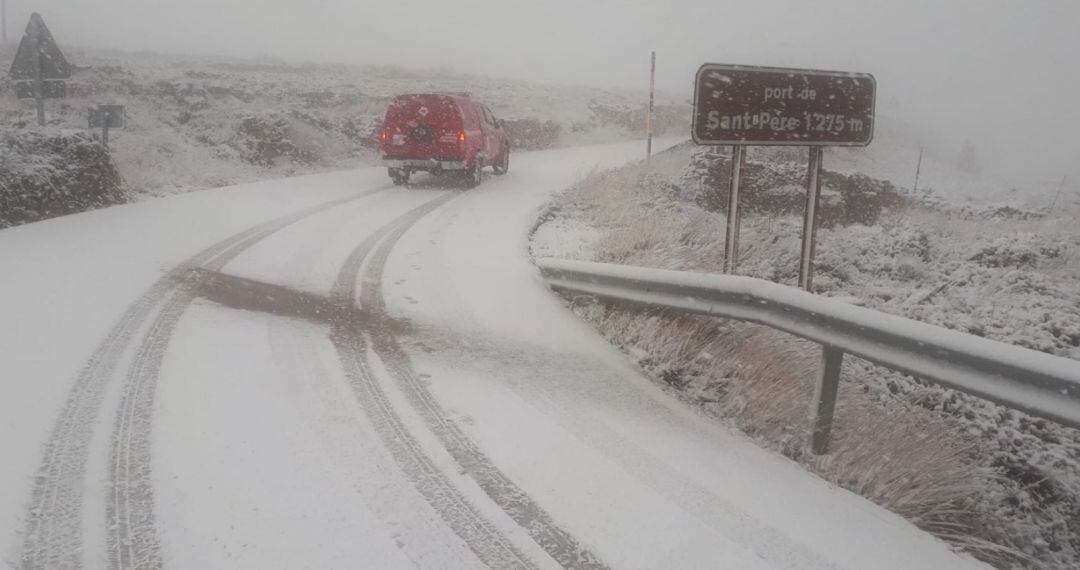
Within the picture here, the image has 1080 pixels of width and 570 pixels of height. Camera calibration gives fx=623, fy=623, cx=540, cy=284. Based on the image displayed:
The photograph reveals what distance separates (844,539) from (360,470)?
2279 mm

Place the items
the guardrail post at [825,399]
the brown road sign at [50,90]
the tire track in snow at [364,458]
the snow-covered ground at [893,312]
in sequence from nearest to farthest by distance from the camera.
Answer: the tire track in snow at [364,458], the guardrail post at [825,399], the snow-covered ground at [893,312], the brown road sign at [50,90]

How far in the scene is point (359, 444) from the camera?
128 inches

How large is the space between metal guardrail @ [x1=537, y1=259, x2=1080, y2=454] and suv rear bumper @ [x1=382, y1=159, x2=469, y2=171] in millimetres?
8719

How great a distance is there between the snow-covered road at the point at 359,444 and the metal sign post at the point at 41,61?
833 centimetres

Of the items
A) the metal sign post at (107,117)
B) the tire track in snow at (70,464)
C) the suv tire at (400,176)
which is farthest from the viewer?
the suv tire at (400,176)

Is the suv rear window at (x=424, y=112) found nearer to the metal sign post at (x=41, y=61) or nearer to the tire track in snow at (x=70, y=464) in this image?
the metal sign post at (x=41, y=61)

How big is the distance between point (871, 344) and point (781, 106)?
10.3ft

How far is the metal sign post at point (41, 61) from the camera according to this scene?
40.1 ft

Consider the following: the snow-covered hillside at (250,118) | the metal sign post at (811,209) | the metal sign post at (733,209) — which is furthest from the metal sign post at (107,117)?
the metal sign post at (811,209)

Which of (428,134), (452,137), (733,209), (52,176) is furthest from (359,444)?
(428,134)

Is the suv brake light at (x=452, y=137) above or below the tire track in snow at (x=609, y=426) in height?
above

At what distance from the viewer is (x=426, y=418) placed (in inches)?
142

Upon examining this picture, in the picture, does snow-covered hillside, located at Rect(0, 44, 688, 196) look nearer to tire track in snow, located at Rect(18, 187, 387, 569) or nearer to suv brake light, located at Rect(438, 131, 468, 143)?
suv brake light, located at Rect(438, 131, 468, 143)

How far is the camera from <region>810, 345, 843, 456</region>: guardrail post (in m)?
3.66
